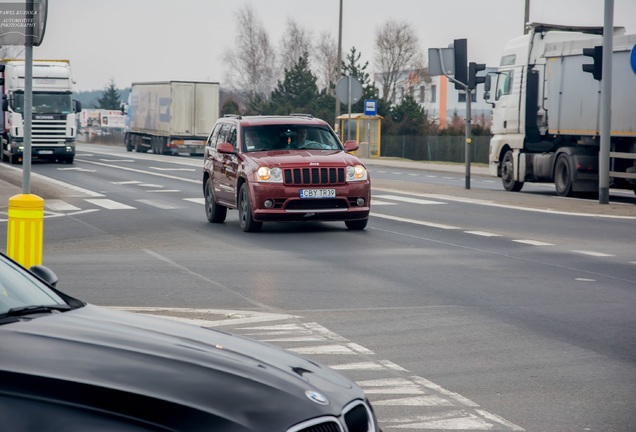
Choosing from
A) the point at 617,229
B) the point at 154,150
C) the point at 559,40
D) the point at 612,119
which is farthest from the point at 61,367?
the point at 154,150

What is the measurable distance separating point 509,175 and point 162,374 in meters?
28.8

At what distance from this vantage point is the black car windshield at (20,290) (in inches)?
186

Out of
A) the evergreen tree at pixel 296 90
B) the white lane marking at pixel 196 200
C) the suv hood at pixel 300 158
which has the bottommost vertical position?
the white lane marking at pixel 196 200

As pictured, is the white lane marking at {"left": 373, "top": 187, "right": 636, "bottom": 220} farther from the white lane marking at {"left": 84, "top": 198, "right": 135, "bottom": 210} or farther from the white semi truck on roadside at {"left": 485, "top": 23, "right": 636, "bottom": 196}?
the white lane marking at {"left": 84, "top": 198, "right": 135, "bottom": 210}

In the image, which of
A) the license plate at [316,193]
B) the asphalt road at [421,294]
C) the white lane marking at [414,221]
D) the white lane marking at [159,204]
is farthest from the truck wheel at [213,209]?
the white lane marking at [159,204]

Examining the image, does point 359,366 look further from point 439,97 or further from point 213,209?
point 439,97

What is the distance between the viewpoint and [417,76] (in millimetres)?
111188

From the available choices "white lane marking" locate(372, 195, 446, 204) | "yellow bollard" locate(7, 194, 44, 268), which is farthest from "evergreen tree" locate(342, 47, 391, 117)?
"yellow bollard" locate(7, 194, 44, 268)

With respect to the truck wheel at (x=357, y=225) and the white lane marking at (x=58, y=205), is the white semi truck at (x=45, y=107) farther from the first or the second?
the truck wheel at (x=357, y=225)

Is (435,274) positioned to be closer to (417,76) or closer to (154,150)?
(154,150)

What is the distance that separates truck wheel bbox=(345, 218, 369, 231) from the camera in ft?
60.4

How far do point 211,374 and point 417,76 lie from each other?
109m

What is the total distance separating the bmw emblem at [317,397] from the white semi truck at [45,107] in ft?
136

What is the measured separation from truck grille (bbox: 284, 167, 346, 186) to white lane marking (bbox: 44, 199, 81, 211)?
711 cm
